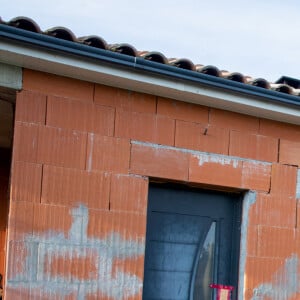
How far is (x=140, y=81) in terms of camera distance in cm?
623

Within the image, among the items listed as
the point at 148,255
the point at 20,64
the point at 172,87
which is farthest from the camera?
the point at 148,255

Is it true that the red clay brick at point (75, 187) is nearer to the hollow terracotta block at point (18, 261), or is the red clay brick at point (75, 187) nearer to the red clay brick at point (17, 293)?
the hollow terracotta block at point (18, 261)

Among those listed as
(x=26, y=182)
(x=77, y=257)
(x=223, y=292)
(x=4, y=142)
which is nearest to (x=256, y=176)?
(x=223, y=292)

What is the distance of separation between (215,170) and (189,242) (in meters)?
0.72

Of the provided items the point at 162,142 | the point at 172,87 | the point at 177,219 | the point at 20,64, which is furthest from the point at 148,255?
the point at 20,64

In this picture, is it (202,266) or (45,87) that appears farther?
(202,266)

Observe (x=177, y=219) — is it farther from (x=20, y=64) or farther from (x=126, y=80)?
(x=20, y=64)

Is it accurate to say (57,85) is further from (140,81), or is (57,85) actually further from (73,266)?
(73,266)

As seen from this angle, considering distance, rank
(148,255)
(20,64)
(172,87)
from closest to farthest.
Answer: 1. (20,64)
2. (172,87)
3. (148,255)

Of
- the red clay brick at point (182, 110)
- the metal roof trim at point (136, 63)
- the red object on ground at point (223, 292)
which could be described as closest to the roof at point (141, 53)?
the metal roof trim at point (136, 63)

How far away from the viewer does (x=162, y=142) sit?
6727 mm

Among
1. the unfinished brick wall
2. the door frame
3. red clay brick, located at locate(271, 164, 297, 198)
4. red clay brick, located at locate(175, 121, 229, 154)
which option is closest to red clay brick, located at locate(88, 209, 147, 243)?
the unfinished brick wall

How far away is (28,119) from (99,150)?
26.7 inches

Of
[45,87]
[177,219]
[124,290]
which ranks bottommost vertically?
[124,290]
